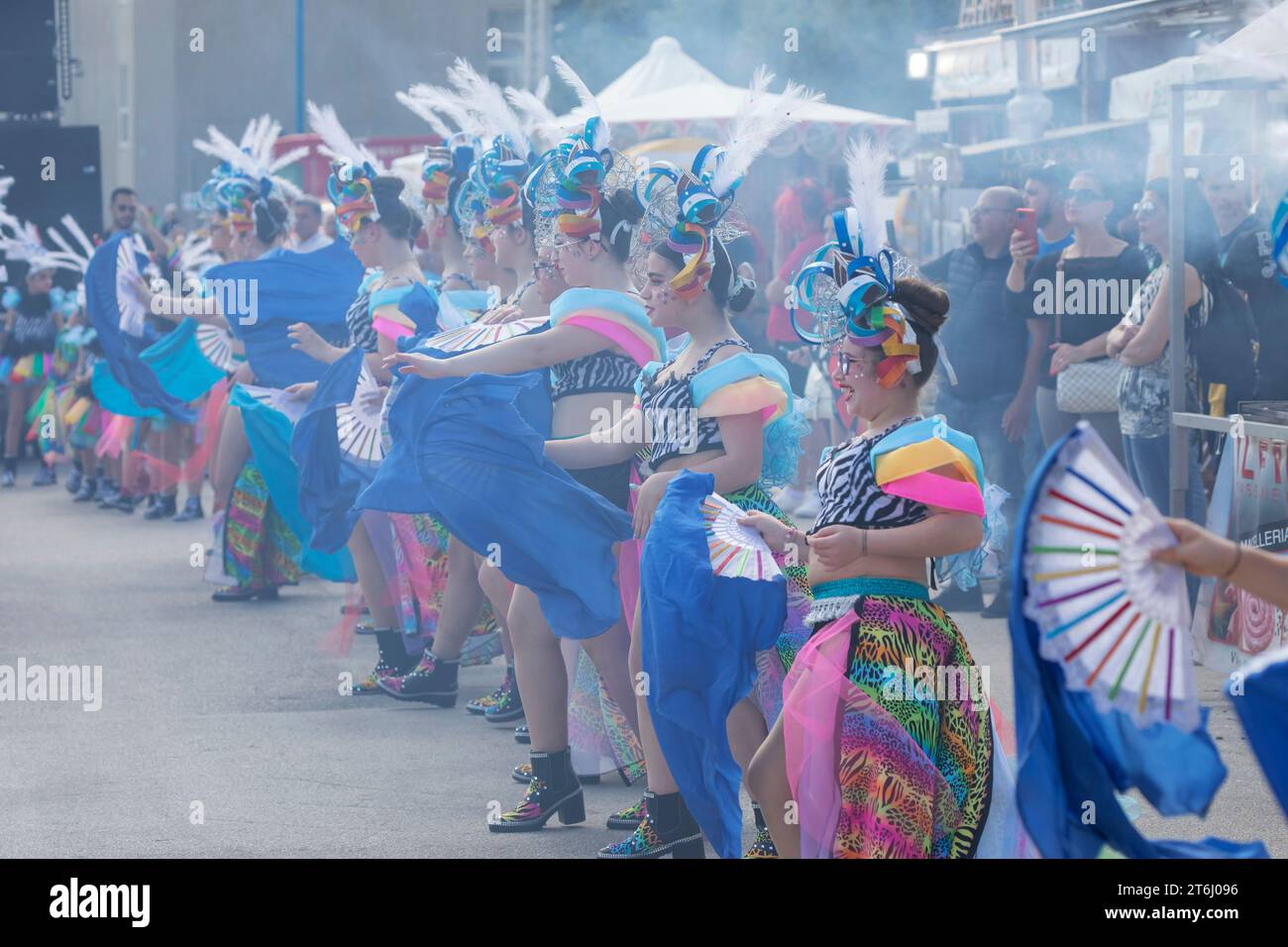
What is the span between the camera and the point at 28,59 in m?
17.3

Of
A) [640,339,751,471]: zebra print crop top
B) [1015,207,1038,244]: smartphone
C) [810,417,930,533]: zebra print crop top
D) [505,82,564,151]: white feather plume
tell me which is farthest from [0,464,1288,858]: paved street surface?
[505,82,564,151]: white feather plume

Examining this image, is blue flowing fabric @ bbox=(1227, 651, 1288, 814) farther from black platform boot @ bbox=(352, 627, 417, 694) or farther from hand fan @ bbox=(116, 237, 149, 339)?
hand fan @ bbox=(116, 237, 149, 339)

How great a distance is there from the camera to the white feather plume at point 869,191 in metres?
4.75

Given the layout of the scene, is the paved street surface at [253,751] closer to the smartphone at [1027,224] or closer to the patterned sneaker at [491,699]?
the patterned sneaker at [491,699]

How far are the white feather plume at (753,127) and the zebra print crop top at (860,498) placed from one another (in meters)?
1.43

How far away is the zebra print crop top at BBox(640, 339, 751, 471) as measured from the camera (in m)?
5.44

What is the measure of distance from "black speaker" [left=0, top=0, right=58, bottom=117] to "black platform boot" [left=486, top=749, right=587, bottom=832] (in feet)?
42.1

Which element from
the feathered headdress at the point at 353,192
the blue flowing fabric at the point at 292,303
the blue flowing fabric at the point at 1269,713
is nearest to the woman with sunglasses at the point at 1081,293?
the feathered headdress at the point at 353,192

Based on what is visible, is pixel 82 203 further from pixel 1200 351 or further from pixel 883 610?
pixel 883 610

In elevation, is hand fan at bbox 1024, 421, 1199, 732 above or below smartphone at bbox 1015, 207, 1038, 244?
below

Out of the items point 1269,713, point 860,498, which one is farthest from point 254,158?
point 1269,713

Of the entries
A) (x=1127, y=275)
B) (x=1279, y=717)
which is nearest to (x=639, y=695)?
(x=1279, y=717)

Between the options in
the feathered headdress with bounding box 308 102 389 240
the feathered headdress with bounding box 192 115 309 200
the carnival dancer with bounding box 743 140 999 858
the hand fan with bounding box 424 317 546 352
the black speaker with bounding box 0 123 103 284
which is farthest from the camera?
the black speaker with bounding box 0 123 103 284
